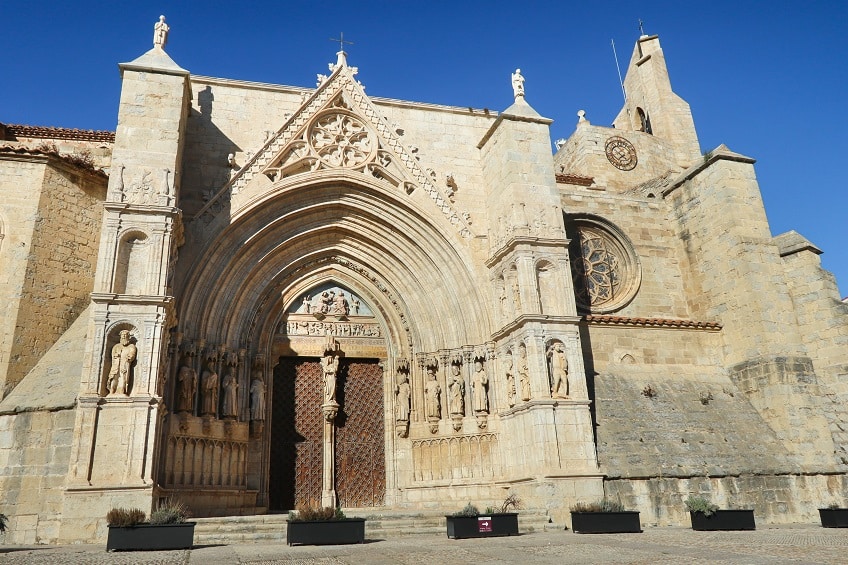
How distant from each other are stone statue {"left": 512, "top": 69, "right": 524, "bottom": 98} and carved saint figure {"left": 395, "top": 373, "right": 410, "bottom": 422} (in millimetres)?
6626

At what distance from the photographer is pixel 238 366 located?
40.2ft

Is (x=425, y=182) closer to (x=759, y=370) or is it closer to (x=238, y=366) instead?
(x=238, y=366)

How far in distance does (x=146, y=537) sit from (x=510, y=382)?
677 cm

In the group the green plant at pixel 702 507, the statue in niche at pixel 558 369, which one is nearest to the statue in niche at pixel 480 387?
the statue in niche at pixel 558 369

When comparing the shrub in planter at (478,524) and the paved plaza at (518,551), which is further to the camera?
the shrub in planter at (478,524)

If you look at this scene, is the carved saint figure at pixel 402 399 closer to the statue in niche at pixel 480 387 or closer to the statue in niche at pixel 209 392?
the statue in niche at pixel 480 387

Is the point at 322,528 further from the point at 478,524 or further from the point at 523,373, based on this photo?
the point at 523,373

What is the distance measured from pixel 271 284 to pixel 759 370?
10342 millimetres

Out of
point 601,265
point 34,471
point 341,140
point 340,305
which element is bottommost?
point 34,471

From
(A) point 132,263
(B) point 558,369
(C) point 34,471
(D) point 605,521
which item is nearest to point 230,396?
(A) point 132,263

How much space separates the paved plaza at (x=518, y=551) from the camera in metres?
6.34

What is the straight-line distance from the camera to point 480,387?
41.6ft

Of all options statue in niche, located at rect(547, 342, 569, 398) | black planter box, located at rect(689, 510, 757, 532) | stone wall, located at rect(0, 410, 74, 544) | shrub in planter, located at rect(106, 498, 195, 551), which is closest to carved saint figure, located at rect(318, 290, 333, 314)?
statue in niche, located at rect(547, 342, 569, 398)

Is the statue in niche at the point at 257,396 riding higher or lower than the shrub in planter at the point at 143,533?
higher
